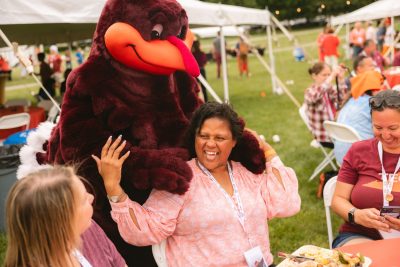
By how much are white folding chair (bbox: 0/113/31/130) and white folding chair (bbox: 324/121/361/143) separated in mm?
3898

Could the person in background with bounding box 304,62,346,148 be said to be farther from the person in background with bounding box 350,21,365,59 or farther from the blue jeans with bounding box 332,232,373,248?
the person in background with bounding box 350,21,365,59

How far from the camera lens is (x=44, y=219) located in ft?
4.93

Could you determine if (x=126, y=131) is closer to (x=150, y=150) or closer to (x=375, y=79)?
(x=150, y=150)

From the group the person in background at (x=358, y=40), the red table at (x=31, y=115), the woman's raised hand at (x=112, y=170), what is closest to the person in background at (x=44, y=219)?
the woman's raised hand at (x=112, y=170)

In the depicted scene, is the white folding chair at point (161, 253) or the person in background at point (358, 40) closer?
the white folding chair at point (161, 253)

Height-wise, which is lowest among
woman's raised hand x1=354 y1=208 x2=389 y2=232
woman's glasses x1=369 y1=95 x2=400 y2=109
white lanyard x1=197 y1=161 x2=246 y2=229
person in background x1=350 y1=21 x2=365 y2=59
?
woman's raised hand x1=354 y1=208 x2=389 y2=232

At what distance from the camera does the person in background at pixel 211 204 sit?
213 centimetres

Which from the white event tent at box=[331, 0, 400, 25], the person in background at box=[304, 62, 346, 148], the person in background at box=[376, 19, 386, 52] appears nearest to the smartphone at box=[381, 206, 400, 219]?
the person in background at box=[304, 62, 346, 148]

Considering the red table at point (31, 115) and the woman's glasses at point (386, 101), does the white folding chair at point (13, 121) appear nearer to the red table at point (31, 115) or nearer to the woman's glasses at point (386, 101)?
the red table at point (31, 115)

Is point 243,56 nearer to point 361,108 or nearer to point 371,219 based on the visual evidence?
point 361,108

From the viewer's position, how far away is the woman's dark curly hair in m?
2.38

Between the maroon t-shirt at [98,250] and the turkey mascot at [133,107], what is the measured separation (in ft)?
1.19

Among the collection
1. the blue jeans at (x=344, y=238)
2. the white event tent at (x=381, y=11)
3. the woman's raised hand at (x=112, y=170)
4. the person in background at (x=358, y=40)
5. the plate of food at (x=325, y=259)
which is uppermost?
the white event tent at (x=381, y=11)

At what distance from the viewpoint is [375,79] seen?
423 cm
